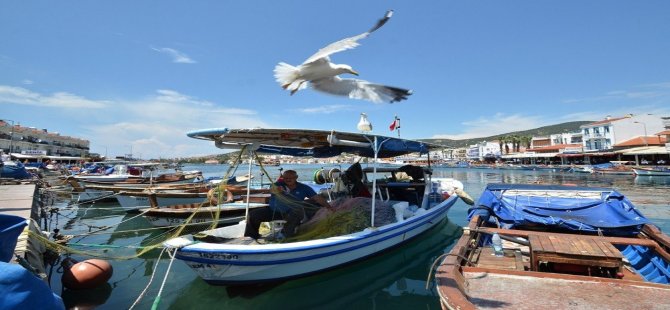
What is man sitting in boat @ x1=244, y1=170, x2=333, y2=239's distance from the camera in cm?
684

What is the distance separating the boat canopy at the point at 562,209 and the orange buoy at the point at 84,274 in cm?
837

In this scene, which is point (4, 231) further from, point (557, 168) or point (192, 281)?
point (557, 168)

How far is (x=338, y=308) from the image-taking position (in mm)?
5652

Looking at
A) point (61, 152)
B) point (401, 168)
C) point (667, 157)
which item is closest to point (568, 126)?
point (667, 157)

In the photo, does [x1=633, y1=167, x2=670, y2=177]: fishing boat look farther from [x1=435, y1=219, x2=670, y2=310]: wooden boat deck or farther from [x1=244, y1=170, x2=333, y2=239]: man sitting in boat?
[x1=244, y1=170, x2=333, y2=239]: man sitting in boat

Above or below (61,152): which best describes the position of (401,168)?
below

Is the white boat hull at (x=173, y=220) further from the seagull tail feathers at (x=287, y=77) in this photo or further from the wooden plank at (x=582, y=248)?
the wooden plank at (x=582, y=248)

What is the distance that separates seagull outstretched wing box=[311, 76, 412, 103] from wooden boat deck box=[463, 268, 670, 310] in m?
3.63

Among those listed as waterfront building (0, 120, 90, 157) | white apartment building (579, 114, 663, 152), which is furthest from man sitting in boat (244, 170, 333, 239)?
white apartment building (579, 114, 663, 152)

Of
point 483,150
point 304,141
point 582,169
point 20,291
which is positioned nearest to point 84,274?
point 304,141

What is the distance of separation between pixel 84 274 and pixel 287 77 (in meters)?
5.58

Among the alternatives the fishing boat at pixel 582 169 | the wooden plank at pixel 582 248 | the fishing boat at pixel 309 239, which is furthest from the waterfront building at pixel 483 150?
the wooden plank at pixel 582 248

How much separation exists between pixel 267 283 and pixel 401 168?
6.01 meters

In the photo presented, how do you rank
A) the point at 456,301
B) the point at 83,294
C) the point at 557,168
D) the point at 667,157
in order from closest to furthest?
1. the point at 456,301
2. the point at 83,294
3. the point at 667,157
4. the point at 557,168
